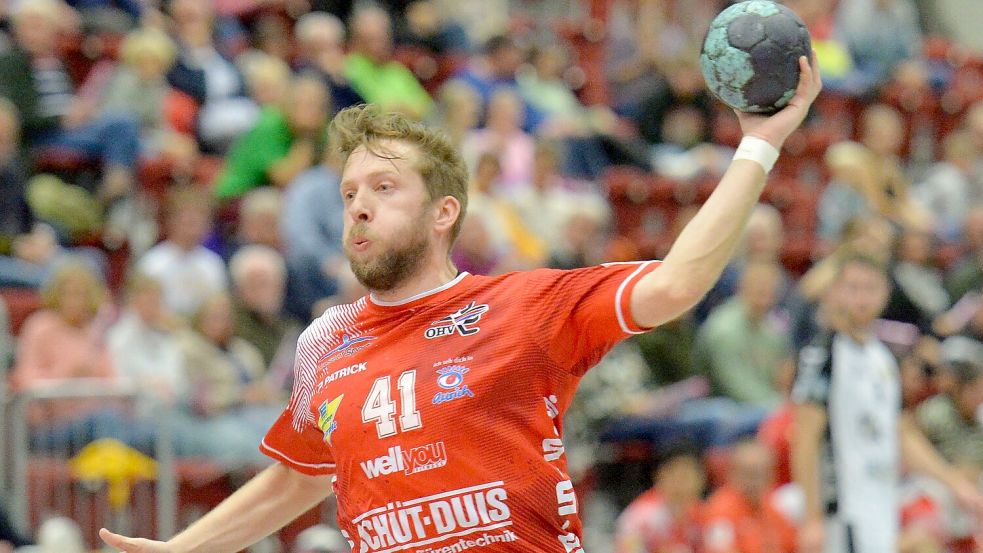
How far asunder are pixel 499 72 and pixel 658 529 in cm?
542

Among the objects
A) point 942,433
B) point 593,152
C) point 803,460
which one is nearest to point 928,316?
point 942,433

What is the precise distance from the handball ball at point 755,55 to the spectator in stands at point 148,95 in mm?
7527

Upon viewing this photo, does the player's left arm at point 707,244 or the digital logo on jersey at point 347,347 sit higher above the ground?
the player's left arm at point 707,244

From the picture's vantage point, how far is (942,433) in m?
10.3

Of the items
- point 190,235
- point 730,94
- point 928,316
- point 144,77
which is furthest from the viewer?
point 928,316

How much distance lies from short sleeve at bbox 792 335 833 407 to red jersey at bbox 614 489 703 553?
7.22 ft

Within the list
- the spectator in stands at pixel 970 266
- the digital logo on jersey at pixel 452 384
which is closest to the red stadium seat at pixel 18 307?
the digital logo on jersey at pixel 452 384

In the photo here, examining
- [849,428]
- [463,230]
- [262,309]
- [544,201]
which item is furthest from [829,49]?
[849,428]

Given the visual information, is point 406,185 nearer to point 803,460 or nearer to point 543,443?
point 543,443

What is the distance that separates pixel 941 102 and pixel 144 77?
9.44 m

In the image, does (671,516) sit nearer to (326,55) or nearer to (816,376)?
(816,376)

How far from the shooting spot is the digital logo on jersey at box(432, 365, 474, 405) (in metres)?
3.78

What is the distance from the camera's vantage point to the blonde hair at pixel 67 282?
855 cm

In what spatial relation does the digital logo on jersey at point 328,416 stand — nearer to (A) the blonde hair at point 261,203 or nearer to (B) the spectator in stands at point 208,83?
(A) the blonde hair at point 261,203
